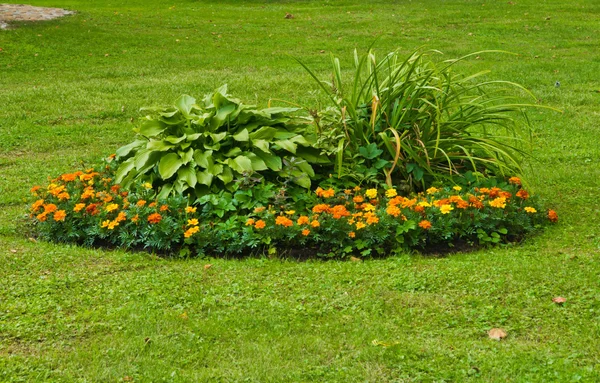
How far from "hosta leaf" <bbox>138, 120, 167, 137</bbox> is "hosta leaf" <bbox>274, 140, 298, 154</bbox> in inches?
37.9

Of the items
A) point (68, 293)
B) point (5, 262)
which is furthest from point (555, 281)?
point (5, 262)

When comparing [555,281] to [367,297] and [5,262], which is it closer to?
[367,297]

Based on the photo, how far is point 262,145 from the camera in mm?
5727

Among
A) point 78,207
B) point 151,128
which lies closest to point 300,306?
point 78,207

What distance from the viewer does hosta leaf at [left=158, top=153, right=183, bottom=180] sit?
5637mm

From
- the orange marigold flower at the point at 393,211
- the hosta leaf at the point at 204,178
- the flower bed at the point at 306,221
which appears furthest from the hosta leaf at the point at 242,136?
the orange marigold flower at the point at 393,211

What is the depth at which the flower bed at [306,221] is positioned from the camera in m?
5.14

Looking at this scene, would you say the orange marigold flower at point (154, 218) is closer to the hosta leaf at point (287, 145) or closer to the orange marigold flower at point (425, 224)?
the hosta leaf at point (287, 145)

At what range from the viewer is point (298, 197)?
18.3 feet

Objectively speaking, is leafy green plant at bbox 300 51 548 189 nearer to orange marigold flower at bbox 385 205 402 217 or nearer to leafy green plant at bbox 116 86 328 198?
leafy green plant at bbox 116 86 328 198

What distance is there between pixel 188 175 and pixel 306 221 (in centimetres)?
104

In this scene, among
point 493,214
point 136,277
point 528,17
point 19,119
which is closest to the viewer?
point 136,277

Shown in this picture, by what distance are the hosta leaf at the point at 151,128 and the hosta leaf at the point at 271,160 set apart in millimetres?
829

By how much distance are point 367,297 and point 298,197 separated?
1412 mm
